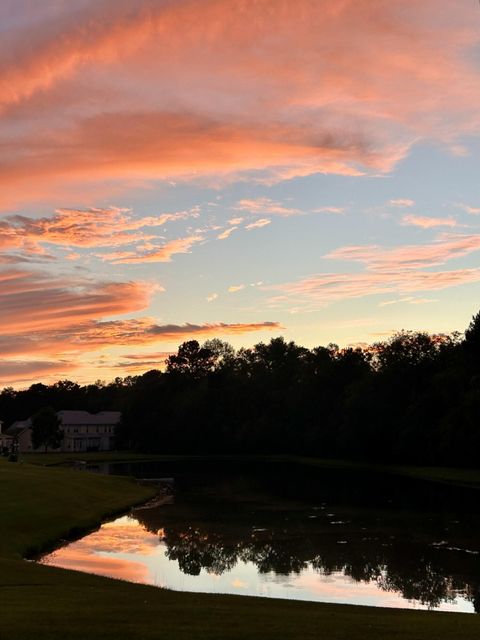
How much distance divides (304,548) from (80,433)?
156 m

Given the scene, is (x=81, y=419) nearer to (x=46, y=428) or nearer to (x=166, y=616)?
(x=46, y=428)

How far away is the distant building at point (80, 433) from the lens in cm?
18088

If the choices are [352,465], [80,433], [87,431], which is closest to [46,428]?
[80,433]

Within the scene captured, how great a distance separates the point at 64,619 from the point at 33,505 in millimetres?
34901

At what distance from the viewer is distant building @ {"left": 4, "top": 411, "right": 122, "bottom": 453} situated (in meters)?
181

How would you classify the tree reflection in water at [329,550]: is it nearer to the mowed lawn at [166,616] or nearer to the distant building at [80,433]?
the mowed lawn at [166,616]

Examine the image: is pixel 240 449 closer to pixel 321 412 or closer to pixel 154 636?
pixel 321 412

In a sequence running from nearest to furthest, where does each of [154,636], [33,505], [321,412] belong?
[154,636] < [33,505] < [321,412]

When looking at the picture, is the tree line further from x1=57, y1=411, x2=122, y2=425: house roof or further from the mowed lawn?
the mowed lawn

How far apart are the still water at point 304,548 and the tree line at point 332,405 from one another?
32.9 m

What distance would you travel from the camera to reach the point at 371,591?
29.7 metres

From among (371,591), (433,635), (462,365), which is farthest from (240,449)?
(433,635)

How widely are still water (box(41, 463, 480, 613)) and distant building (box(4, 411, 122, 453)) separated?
119382 millimetres

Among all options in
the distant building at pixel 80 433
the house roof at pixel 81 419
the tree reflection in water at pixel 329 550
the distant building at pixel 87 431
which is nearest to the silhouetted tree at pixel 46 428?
the distant building at pixel 80 433
